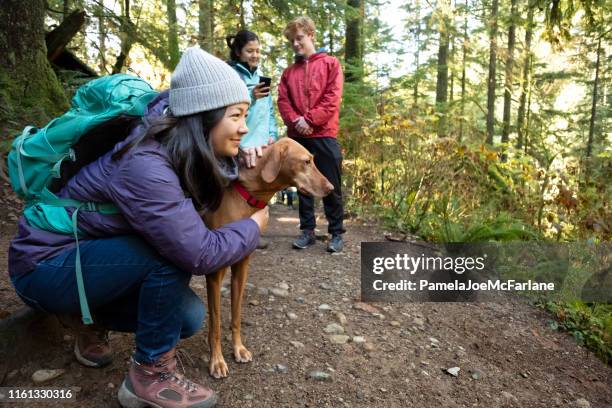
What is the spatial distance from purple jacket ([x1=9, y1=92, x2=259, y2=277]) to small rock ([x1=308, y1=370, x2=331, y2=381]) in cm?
108

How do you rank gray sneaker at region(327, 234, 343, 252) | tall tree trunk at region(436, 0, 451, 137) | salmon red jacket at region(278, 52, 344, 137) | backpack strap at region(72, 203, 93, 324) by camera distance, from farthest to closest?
tall tree trunk at region(436, 0, 451, 137) < gray sneaker at region(327, 234, 343, 252) < salmon red jacket at region(278, 52, 344, 137) < backpack strap at region(72, 203, 93, 324)

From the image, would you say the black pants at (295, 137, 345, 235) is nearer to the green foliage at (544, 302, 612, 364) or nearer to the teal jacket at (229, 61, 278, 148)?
the teal jacket at (229, 61, 278, 148)

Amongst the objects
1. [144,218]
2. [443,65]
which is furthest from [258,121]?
[443,65]

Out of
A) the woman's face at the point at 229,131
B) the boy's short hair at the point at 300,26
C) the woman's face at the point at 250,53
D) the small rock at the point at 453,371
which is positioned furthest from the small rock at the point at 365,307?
the boy's short hair at the point at 300,26

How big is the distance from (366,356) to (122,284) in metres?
1.84

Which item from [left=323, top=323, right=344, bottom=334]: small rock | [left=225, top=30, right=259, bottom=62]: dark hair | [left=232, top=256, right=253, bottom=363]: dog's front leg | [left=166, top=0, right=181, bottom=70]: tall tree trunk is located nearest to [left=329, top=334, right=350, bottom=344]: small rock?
[left=323, top=323, right=344, bottom=334]: small rock

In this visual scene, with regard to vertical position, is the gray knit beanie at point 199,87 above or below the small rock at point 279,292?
above

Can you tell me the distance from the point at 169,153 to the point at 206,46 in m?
8.27

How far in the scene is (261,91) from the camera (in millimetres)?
3770

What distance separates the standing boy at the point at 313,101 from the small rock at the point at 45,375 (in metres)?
3.16

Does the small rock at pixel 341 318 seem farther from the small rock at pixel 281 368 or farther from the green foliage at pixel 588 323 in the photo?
the green foliage at pixel 588 323

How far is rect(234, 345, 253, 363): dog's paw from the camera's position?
2.78 m

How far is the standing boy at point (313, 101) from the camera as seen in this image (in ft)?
15.7

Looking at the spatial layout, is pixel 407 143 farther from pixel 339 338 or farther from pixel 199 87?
pixel 199 87
